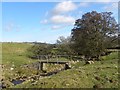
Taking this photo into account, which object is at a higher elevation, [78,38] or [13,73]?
[78,38]

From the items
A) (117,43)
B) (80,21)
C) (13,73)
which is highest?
(80,21)

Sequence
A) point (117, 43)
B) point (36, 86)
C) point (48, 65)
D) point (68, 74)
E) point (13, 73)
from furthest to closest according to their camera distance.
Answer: point (117, 43)
point (48, 65)
point (13, 73)
point (68, 74)
point (36, 86)

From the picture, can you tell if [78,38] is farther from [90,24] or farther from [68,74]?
[68,74]

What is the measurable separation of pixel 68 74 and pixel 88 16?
47936 millimetres

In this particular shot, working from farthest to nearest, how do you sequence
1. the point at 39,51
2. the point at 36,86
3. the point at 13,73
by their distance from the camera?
the point at 39,51, the point at 13,73, the point at 36,86

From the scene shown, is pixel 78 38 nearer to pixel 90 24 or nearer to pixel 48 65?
pixel 90 24

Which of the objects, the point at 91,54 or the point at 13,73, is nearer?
the point at 13,73

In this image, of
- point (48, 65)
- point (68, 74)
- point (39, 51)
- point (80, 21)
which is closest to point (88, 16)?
point (80, 21)

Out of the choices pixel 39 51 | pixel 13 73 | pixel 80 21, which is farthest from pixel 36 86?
pixel 39 51

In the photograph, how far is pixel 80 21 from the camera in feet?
270

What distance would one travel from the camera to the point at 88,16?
81875 millimetres

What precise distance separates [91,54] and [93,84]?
48328 millimetres

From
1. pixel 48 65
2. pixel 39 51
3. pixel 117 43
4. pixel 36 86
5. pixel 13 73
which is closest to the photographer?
pixel 36 86

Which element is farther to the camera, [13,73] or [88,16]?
[88,16]
